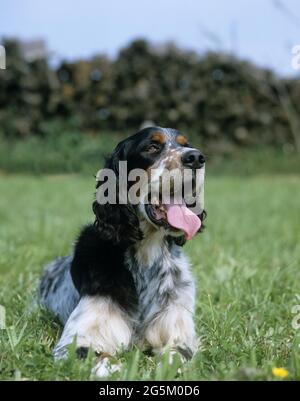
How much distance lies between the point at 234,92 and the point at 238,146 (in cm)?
142

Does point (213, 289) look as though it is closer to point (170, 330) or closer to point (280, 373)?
point (170, 330)

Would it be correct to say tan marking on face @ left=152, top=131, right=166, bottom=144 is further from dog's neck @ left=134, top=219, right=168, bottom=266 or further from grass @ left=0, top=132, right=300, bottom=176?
grass @ left=0, top=132, right=300, bottom=176

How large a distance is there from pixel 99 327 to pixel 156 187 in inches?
28.7

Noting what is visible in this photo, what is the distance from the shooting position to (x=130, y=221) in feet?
10.6

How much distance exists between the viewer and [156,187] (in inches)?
123

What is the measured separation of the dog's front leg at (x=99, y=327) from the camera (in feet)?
10.0

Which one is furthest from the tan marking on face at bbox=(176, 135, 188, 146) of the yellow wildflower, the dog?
the yellow wildflower

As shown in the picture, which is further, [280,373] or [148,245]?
[148,245]

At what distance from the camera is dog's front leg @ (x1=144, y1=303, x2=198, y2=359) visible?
10.5ft

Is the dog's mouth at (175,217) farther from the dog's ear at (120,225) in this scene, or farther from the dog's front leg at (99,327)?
the dog's front leg at (99,327)

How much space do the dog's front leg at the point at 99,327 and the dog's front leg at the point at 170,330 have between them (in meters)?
0.12

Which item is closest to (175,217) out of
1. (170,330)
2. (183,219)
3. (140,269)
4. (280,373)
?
(183,219)

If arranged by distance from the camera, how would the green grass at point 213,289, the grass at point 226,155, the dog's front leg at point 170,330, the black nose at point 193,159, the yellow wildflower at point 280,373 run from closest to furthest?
the yellow wildflower at point 280,373 < the green grass at point 213,289 < the black nose at point 193,159 < the dog's front leg at point 170,330 < the grass at point 226,155

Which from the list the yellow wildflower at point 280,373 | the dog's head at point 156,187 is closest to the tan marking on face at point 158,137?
the dog's head at point 156,187
